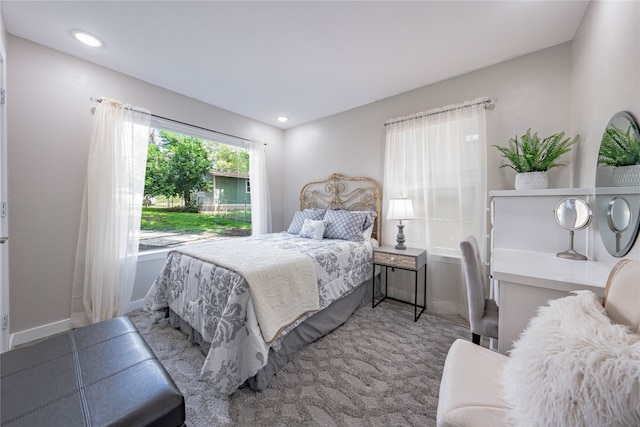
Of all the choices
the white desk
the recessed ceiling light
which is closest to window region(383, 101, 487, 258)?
the white desk

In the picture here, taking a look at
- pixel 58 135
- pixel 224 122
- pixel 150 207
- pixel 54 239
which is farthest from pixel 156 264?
pixel 224 122

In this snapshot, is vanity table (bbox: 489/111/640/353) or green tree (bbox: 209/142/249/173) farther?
green tree (bbox: 209/142/249/173)

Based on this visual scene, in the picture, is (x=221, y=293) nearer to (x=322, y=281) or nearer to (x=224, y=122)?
(x=322, y=281)

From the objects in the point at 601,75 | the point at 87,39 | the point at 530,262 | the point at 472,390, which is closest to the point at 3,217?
the point at 87,39

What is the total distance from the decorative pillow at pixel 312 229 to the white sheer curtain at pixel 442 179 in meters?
0.91

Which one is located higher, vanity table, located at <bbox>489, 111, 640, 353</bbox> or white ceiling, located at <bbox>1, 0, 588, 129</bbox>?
white ceiling, located at <bbox>1, 0, 588, 129</bbox>

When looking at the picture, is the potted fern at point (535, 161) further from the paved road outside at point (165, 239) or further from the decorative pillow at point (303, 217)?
the paved road outside at point (165, 239)

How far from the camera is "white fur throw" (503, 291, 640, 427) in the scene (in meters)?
0.50

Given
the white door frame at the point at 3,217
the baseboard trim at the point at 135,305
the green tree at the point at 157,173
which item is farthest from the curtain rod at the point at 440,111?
the baseboard trim at the point at 135,305

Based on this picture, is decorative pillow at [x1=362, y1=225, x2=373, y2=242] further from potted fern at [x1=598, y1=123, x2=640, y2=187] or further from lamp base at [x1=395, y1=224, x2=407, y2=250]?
potted fern at [x1=598, y1=123, x2=640, y2=187]

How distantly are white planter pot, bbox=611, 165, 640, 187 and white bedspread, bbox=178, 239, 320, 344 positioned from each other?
187 cm

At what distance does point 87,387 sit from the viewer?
2.87ft

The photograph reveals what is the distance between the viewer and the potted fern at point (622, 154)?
1051mm

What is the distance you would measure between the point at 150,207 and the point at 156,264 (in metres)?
0.72
